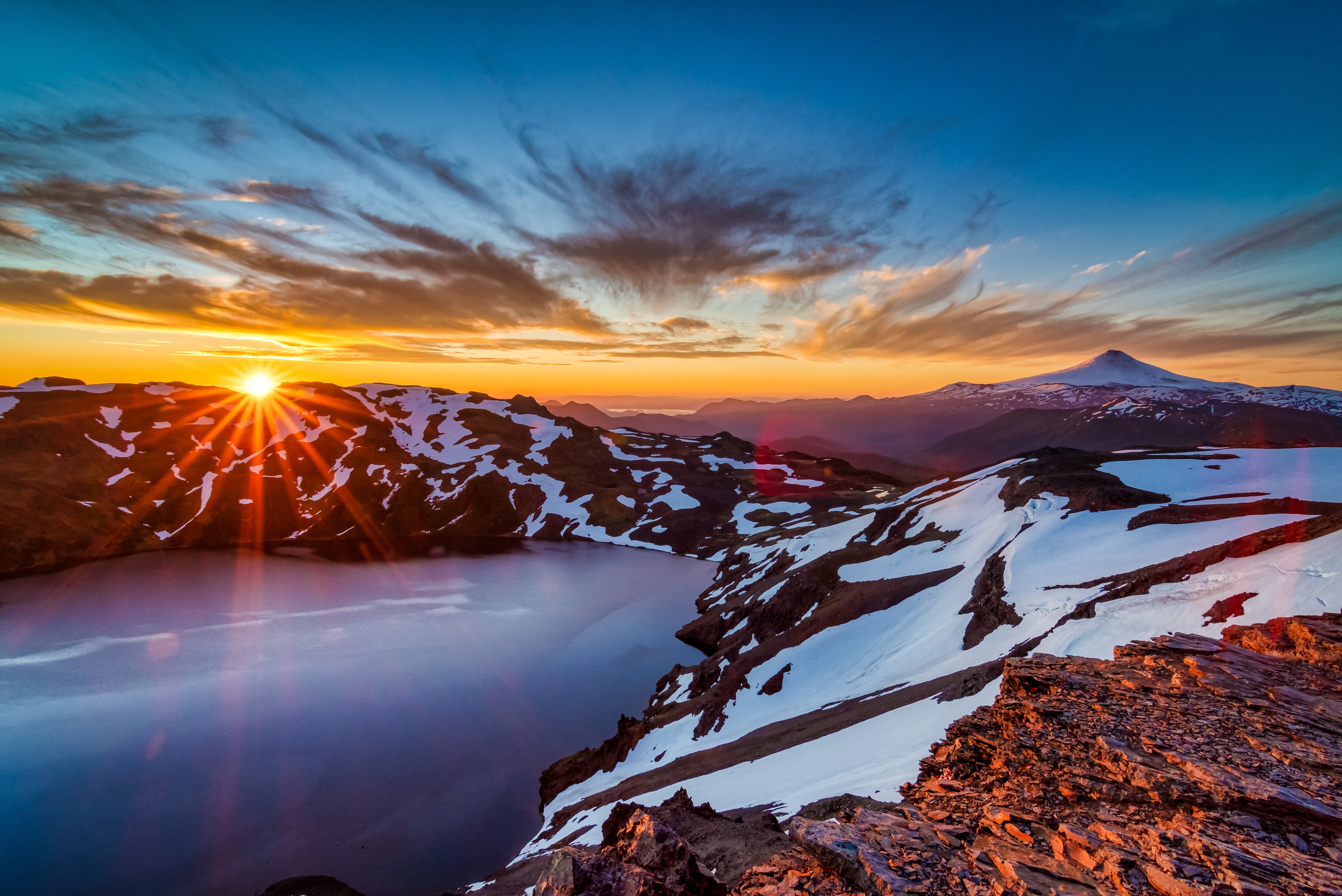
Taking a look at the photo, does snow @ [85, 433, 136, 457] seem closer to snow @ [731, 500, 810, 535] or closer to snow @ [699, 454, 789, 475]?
snow @ [699, 454, 789, 475]

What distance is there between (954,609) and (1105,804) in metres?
24.4

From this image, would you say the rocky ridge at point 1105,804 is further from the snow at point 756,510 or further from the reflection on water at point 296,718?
the snow at point 756,510

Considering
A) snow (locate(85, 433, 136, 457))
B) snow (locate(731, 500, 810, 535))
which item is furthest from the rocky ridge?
snow (locate(85, 433, 136, 457))

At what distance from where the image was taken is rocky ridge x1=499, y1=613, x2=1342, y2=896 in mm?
6496

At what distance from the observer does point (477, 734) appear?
1599 inches

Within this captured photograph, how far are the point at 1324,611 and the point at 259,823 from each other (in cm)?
5042

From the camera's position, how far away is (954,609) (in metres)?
29.8

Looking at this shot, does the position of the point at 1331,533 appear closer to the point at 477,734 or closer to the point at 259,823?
the point at 477,734

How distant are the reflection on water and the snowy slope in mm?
7252

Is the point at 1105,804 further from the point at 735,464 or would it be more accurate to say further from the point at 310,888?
the point at 735,464

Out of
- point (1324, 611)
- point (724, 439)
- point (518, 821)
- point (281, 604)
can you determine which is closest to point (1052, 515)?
point (1324, 611)

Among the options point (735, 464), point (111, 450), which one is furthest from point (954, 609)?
point (111, 450)

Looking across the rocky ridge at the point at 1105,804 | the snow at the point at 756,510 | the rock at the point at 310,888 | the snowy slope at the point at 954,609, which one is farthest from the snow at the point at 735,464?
the rocky ridge at the point at 1105,804

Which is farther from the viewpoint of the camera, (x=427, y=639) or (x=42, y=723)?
(x=427, y=639)
